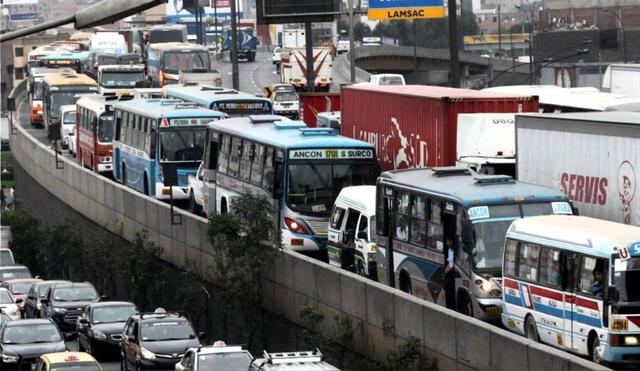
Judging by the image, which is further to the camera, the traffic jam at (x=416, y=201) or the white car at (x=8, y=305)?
the white car at (x=8, y=305)

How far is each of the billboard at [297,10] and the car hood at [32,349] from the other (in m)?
24.0

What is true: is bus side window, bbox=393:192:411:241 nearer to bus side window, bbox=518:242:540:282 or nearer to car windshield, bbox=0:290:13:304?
bus side window, bbox=518:242:540:282

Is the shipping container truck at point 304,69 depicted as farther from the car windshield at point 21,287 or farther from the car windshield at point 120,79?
the car windshield at point 21,287

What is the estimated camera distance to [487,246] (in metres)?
22.3

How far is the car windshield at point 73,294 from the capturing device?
1445 inches

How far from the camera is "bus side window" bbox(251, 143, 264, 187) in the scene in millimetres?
32281

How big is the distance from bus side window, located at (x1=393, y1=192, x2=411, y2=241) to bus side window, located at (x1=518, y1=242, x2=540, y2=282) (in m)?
4.57

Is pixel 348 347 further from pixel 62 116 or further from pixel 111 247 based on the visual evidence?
pixel 62 116

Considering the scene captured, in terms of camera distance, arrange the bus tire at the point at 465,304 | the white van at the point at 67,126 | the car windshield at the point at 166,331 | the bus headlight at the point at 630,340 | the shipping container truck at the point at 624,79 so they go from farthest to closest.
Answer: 1. the white van at the point at 67,126
2. the shipping container truck at the point at 624,79
3. the car windshield at the point at 166,331
4. the bus tire at the point at 465,304
5. the bus headlight at the point at 630,340

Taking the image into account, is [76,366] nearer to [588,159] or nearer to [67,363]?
[67,363]

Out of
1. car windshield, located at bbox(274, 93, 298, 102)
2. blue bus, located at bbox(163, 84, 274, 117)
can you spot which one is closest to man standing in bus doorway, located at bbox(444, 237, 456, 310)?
blue bus, located at bbox(163, 84, 274, 117)

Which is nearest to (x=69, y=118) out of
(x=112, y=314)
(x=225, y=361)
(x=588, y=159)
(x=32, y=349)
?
(x=112, y=314)

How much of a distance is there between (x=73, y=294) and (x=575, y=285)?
783 inches

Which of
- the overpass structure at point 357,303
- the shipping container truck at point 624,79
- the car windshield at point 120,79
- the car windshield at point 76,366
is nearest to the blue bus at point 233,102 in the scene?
the overpass structure at point 357,303
